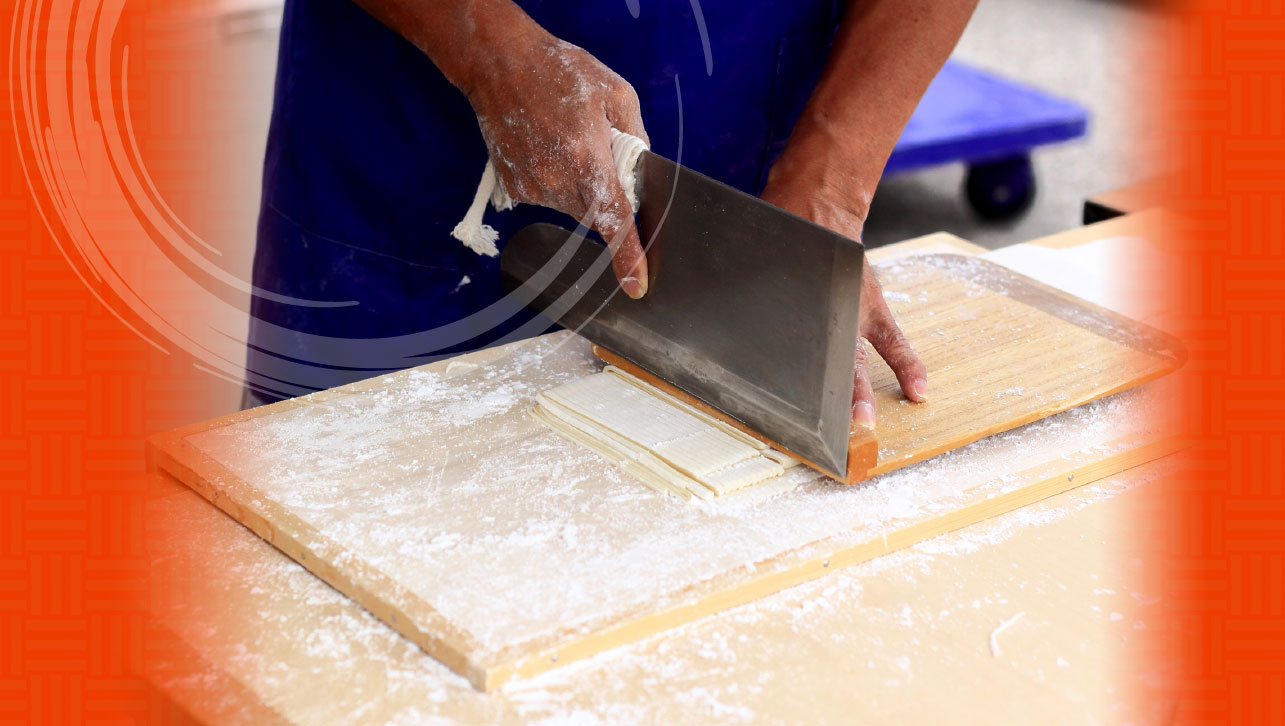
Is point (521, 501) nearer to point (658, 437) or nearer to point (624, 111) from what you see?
point (658, 437)

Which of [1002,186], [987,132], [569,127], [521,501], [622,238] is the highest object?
[569,127]

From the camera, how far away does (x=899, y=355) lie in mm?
1279

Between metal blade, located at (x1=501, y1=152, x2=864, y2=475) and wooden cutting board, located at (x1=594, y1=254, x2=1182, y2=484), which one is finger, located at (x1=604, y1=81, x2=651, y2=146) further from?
wooden cutting board, located at (x1=594, y1=254, x2=1182, y2=484)

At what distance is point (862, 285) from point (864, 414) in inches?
5.1

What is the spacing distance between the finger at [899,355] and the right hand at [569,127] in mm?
276

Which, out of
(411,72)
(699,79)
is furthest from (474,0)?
(699,79)

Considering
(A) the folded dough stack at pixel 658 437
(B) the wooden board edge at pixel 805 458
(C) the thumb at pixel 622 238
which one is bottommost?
(A) the folded dough stack at pixel 658 437

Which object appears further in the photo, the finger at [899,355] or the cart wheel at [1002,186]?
the cart wheel at [1002,186]

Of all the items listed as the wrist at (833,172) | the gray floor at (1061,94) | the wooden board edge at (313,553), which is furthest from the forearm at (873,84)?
the gray floor at (1061,94)

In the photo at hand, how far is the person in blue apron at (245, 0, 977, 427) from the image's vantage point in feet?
4.69

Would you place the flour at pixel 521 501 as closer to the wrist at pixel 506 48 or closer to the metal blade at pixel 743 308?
the metal blade at pixel 743 308

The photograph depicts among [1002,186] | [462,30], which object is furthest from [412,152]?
[1002,186]

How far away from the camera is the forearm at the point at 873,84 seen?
1467mm

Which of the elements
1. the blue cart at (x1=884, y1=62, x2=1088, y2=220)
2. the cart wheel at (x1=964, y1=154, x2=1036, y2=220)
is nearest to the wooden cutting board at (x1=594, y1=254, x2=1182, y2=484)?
the blue cart at (x1=884, y1=62, x2=1088, y2=220)
